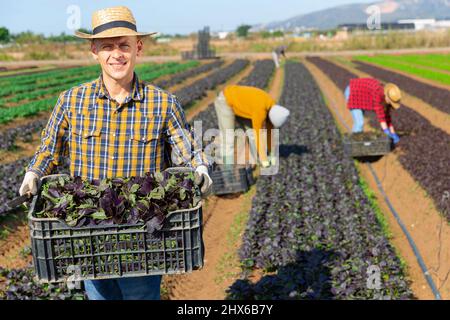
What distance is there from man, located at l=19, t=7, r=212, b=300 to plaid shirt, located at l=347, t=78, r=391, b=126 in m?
6.62

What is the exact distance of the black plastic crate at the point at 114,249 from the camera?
8.03 feet

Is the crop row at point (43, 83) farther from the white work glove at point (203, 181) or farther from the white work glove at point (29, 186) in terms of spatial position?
the white work glove at point (203, 181)

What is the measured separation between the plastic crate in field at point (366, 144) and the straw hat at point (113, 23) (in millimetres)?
7340

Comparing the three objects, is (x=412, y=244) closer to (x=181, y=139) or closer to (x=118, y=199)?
(x=181, y=139)

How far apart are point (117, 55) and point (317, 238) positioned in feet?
12.7

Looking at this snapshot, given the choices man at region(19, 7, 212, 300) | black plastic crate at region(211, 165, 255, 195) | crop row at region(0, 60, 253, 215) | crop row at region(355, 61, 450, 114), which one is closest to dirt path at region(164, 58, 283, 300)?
black plastic crate at region(211, 165, 255, 195)

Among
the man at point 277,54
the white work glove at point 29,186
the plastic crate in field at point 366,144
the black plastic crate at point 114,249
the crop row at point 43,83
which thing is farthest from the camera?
the man at point 277,54

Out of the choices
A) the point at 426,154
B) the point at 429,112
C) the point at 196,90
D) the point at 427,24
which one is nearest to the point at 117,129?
the point at 426,154

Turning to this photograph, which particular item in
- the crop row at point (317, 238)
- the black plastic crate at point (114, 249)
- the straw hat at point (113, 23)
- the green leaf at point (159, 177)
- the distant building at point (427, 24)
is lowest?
the crop row at point (317, 238)

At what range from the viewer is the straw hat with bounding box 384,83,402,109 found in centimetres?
884

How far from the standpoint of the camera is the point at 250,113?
24.7 ft

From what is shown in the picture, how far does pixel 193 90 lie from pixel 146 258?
19192mm

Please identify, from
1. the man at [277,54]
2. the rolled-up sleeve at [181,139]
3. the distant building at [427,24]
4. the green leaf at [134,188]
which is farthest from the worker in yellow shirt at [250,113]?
the distant building at [427,24]

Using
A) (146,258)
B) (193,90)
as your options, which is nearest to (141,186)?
(146,258)
